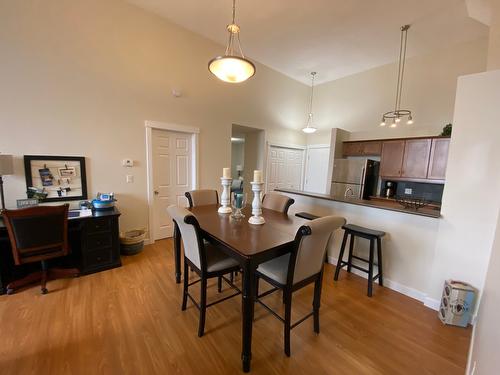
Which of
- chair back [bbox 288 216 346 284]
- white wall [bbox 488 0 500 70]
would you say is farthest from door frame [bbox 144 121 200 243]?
white wall [bbox 488 0 500 70]

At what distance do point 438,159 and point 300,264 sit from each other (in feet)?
12.2

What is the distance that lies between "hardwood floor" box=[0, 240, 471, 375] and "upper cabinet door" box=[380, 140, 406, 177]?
2.64 meters

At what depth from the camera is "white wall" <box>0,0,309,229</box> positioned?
2.44 metres

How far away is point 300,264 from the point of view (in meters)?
1.52

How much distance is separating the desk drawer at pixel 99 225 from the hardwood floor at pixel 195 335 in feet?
1.97

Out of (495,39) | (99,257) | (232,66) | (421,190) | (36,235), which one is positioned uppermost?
(495,39)

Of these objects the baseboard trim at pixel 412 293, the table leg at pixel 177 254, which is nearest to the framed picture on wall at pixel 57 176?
the table leg at pixel 177 254

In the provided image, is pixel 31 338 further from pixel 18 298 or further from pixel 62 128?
pixel 62 128

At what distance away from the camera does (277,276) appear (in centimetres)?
157

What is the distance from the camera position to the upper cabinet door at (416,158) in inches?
147

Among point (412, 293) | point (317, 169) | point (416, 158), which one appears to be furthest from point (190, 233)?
point (317, 169)

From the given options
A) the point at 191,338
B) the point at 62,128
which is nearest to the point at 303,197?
the point at 191,338

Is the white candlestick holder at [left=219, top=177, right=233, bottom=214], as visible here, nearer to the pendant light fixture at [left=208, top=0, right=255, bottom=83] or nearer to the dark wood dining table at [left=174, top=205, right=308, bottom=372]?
the dark wood dining table at [left=174, top=205, right=308, bottom=372]

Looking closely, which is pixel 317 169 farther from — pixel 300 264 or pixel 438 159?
pixel 300 264
